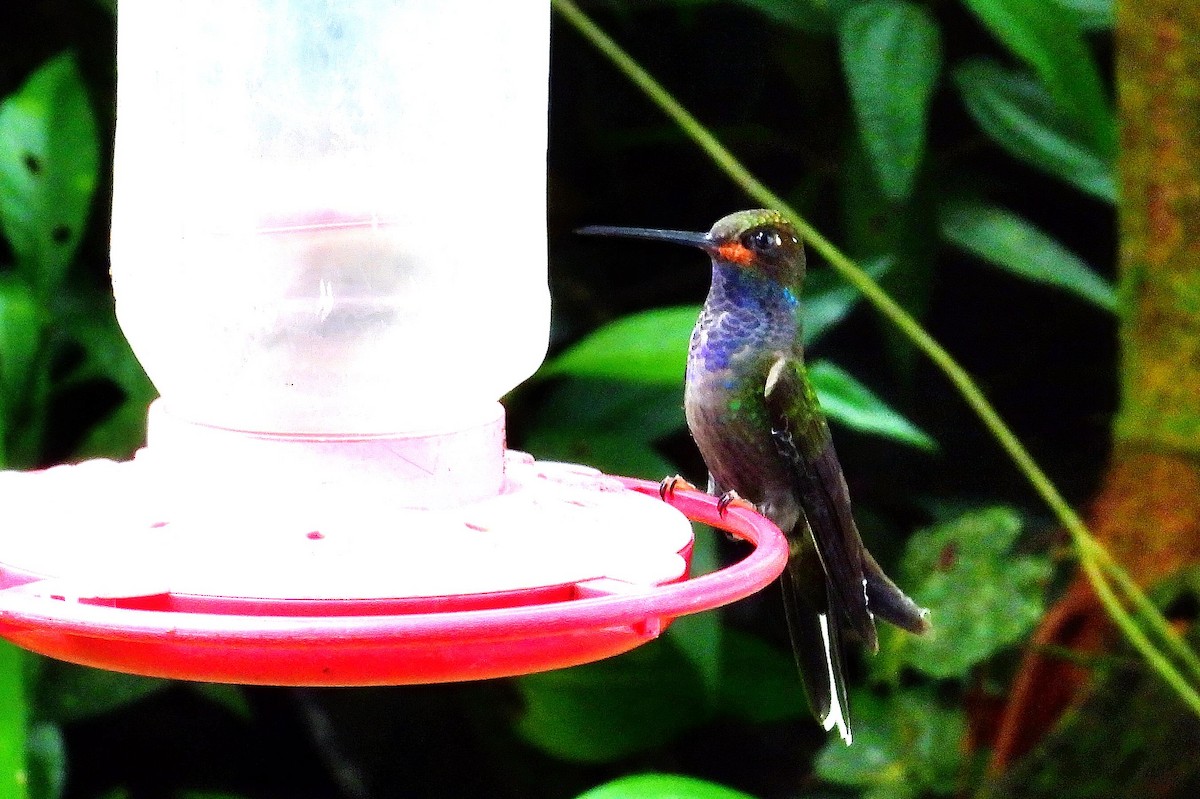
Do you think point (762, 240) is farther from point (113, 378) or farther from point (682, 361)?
point (113, 378)

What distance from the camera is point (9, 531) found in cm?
142

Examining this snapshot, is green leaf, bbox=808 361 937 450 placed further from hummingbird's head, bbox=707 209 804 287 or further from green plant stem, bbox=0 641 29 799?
green plant stem, bbox=0 641 29 799

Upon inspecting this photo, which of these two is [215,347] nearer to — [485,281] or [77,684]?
[485,281]

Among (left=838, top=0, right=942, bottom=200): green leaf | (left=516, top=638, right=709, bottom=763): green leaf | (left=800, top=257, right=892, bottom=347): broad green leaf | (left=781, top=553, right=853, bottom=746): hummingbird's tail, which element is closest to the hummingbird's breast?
(left=781, top=553, right=853, bottom=746): hummingbird's tail

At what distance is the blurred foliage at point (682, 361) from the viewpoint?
3135mm

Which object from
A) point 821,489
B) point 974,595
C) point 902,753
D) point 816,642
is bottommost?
point 902,753

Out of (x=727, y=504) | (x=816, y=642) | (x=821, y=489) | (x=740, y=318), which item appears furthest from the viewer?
(x=816, y=642)

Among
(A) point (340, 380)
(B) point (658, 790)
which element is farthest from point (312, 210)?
(B) point (658, 790)

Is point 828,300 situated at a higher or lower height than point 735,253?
lower

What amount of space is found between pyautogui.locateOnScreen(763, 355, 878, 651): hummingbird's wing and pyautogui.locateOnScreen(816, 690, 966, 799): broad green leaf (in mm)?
980

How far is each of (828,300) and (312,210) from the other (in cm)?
170

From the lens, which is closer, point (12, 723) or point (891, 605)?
point (891, 605)

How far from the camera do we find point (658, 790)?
1956mm

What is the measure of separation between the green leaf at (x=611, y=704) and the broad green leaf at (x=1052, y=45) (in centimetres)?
153
